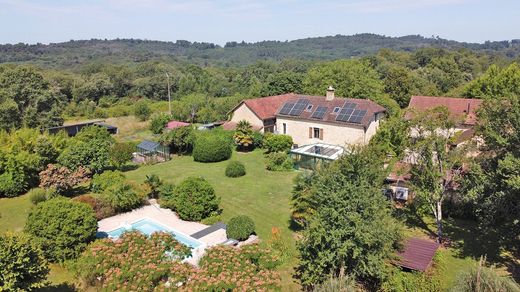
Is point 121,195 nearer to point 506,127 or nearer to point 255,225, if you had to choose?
point 255,225

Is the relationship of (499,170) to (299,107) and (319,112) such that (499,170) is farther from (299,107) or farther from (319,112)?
(299,107)

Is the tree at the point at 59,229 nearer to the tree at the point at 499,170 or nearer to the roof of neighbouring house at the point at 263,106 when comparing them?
the tree at the point at 499,170

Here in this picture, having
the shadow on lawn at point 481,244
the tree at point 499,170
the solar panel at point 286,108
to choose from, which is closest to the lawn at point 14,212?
the shadow on lawn at point 481,244

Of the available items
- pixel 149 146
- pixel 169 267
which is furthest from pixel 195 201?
pixel 149 146

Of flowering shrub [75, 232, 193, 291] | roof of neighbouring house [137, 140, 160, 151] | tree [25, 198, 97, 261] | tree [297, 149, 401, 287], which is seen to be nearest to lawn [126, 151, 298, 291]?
roof of neighbouring house [137, 140, 160, 151]

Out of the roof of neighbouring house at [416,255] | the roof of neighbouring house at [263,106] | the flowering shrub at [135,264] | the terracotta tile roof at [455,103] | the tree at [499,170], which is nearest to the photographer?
the flowering shrub at [135,264]

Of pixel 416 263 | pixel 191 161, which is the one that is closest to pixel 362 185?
pixel 416 263

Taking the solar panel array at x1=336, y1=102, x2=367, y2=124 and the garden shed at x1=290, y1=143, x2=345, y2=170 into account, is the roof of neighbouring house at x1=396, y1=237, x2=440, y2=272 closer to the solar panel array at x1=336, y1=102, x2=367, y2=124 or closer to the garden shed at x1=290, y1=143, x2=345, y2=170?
the garden shed at x1=290, y1=143, x2=345, y2=170
